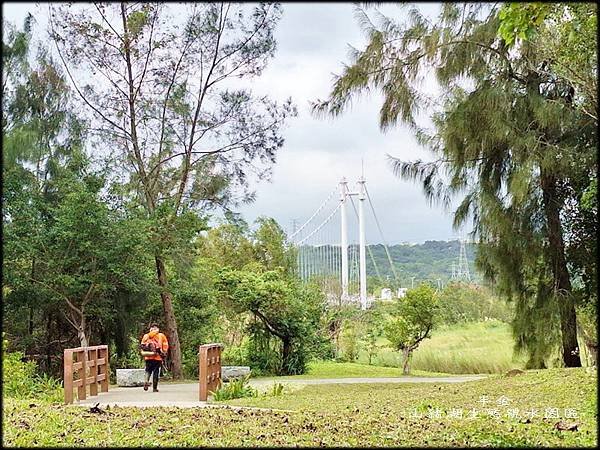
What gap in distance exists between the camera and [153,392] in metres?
8.48

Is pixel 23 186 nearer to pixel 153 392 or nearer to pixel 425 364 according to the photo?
pixel 153 392

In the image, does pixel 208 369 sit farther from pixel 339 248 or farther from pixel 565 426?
pixel 339 248

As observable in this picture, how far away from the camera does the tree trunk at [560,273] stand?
9.26 m

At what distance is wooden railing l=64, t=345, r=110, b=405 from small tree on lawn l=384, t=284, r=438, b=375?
18.1ft

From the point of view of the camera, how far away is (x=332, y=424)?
4.41m

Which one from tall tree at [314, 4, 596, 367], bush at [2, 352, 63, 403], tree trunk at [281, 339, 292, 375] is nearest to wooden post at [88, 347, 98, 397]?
bush at [2, 352, 63, 403]

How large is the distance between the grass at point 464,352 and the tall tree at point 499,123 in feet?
6.29

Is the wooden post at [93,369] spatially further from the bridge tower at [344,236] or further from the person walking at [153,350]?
the bridge tower at [344,236]

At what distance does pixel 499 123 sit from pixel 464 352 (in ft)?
19.0

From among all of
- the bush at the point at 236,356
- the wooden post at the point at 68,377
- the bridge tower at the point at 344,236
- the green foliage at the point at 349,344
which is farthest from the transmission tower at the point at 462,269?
the wooden post at the point at 68,377

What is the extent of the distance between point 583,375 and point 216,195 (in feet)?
22.1

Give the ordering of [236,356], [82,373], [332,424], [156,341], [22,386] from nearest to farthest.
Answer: [332,424], [82,373], [22,386], [156,341], [236,356]

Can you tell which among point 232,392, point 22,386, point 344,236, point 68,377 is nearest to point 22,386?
point 22,386

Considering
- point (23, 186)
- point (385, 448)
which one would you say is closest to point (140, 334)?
point (23, 186)
